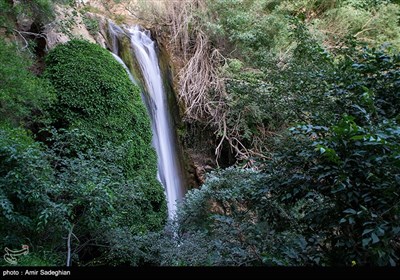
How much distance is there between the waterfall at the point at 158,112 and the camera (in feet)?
31.7

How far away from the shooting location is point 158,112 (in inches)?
403

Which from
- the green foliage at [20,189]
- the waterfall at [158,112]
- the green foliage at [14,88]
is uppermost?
the green foliage at [14,88]

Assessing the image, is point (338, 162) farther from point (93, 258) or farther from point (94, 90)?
point (94, 90)

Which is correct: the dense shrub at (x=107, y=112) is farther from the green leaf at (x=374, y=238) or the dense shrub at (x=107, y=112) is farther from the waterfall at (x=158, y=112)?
the green leaf at (x=374, y=238)

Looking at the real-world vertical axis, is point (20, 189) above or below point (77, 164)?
above

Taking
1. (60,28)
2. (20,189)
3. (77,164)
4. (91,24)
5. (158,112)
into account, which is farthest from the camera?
(158,112)

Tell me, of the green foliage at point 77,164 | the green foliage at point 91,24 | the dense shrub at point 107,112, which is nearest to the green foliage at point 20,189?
the green foliage at point 77,164

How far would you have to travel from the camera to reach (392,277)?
145 cm

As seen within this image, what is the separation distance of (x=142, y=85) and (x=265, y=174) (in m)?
7.17

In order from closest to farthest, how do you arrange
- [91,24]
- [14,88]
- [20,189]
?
[20,189], [14,88], [91,24]

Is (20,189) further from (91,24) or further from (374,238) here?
(91,24)

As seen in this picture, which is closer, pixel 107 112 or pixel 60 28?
pixel 107 112

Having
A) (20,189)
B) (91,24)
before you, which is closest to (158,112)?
(91,24)

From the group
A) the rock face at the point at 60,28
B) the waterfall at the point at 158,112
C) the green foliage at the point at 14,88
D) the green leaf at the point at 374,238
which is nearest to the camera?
the green leaf at the point at 374,238
